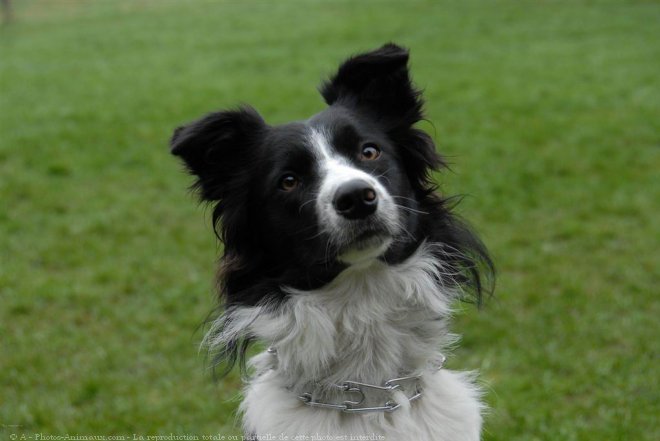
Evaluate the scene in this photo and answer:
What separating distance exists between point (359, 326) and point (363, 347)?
0.29ft

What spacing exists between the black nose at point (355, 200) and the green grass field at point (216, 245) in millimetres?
1037

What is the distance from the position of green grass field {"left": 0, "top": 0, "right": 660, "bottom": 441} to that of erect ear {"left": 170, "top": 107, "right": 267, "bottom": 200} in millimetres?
1281

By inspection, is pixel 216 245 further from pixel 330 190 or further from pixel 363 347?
pixel 330 190

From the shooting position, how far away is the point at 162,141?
10180mm

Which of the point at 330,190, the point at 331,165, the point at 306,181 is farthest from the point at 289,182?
the point at 330,190

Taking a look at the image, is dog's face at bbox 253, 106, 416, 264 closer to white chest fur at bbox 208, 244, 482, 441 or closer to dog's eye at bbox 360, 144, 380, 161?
dog's eye at bbox 360, 144, 380, 161

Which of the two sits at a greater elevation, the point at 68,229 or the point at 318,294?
the point at 318,294

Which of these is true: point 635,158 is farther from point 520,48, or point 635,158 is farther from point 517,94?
point 520,48

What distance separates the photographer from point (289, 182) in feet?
10.3

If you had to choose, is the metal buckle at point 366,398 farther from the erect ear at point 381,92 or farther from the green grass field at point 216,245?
the erect ear at point 381,92

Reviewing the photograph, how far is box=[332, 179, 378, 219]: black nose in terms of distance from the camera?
2791 millimetres

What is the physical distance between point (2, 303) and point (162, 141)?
169 inches

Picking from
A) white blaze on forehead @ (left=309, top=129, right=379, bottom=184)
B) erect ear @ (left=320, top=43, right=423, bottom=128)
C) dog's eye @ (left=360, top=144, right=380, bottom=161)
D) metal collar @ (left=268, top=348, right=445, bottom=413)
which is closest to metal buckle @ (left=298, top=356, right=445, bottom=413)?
metal collar @ (left=268, top=348, right=445, bottom=413)

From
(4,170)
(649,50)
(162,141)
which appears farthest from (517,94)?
(4,170)
